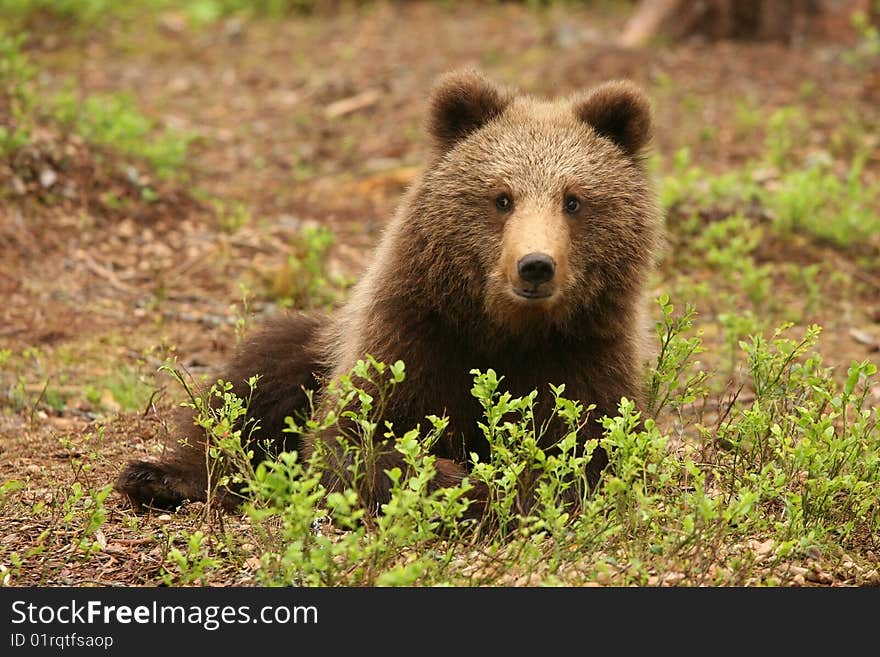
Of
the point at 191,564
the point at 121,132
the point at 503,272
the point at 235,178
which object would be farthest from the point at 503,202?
the point at 235,178

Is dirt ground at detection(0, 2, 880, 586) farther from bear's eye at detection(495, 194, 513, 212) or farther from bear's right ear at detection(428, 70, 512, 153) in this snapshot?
bear's eye at detection(495, 194, 513, 212)

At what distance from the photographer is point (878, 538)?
4801 mm

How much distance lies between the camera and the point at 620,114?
5414mm

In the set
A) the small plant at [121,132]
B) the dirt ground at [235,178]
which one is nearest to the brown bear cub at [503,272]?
the dirt ground at [235,178]

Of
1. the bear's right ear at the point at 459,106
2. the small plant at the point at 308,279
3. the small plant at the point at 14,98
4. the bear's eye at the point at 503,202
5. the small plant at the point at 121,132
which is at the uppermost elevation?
the bear's right ear at the point at 459,106

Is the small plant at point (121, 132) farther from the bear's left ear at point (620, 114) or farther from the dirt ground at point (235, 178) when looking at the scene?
the bear's left ear at point (620, 114)

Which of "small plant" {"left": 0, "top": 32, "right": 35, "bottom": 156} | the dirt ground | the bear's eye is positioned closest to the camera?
the bear's eye

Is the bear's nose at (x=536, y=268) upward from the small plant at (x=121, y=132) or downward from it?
upward

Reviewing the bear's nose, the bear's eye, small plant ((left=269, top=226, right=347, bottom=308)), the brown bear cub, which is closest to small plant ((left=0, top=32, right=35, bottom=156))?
small plant ((left=269, top=226, right=347, bottom=308))

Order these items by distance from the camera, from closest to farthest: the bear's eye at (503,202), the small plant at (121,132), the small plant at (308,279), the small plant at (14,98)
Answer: the bear's eye at (503,202)
the small plant at (308,279)
the small plant at (14,98)
the small plant at (121,132)

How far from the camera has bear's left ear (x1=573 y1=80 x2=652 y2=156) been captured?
5391 millimetres

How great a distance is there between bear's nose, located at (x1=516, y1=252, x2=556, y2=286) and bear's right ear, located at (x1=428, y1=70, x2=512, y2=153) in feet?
2.93

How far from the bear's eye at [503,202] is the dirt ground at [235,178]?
170 cm

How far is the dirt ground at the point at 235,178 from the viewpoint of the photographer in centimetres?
619
